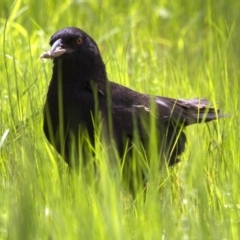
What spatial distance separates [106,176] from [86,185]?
0.44 metres

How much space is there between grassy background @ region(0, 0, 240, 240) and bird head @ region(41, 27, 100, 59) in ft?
0.53

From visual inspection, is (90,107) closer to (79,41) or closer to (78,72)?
(78,72)

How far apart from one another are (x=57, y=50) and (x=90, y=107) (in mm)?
354

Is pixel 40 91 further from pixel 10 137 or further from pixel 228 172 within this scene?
pixel 228 172

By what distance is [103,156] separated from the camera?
12.8 feet

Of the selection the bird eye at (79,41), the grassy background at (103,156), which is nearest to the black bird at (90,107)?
the bird eye at (79,41)

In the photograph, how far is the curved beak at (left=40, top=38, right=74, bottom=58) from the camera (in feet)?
15.4

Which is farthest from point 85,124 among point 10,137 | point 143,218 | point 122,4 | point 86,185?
point 122,4

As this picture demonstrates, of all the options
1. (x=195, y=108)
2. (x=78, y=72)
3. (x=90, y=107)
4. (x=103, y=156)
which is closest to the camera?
(x=103, y=156)

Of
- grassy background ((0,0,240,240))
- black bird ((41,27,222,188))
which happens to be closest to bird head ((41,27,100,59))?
black bird ((41,27,222,188))

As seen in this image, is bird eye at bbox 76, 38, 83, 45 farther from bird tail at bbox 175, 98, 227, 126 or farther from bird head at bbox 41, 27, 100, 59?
bird tail at bbox 175, 98, 227, 126

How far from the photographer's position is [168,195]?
155 inches

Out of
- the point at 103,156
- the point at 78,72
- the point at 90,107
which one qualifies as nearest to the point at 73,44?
the point at 78,72

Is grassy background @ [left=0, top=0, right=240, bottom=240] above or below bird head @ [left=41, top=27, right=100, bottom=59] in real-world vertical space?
below
